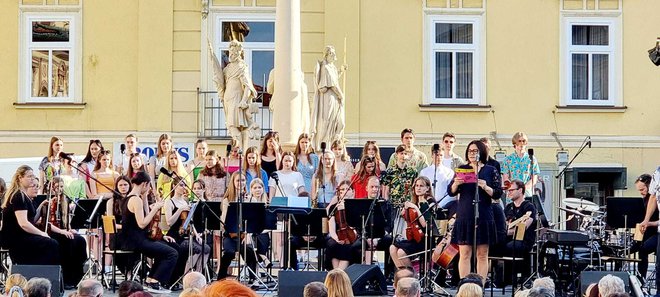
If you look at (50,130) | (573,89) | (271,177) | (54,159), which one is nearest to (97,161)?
(54,159)

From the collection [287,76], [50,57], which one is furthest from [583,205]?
[50,57]

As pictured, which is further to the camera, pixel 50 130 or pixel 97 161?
pixel 50 130

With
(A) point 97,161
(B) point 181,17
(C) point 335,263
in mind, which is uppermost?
(B) point 181,17

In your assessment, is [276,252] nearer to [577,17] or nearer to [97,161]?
[97,161]

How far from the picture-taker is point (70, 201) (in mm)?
17172

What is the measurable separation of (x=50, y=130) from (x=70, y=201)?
9.37m

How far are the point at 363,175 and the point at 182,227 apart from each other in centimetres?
241

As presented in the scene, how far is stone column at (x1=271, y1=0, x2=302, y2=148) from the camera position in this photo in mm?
22344

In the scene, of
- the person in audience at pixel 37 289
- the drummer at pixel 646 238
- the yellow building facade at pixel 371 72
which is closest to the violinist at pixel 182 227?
the drummer at pixel 646 238

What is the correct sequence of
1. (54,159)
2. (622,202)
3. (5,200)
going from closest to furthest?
1. (5,200)
2. (622,202)
3. (54,159)

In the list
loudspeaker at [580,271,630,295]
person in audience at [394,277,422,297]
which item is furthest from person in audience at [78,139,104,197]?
person in audience at [394,277,422,297]

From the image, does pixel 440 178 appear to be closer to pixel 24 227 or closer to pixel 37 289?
pixel 24 227

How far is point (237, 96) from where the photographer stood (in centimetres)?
2286

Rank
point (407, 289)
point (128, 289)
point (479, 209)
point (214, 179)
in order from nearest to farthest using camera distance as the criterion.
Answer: point (128, 289)
point (407, 289)
point (479, 209)
point (214, 179)
